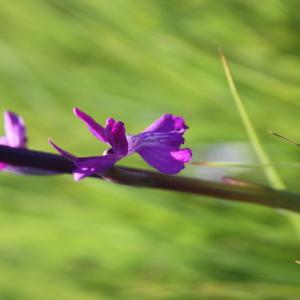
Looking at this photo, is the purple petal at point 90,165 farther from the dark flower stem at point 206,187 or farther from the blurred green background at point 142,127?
the blurred green background at point 142,127

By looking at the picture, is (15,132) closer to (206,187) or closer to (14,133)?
(14,133)

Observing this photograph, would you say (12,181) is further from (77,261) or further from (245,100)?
(245,100)

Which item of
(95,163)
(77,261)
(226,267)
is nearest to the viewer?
(95,163)

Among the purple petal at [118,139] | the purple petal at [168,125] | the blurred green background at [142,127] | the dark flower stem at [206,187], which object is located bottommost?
the dark flower stem at [206,187]

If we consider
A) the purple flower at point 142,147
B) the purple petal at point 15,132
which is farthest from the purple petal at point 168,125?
the purple petal at point 15,132

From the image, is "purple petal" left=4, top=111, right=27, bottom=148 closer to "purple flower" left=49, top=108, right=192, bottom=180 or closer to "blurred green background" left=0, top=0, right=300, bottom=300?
"purple flower" left=49, top=108, right=192, bottom=180

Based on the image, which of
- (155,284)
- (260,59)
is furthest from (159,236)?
(260,59)
